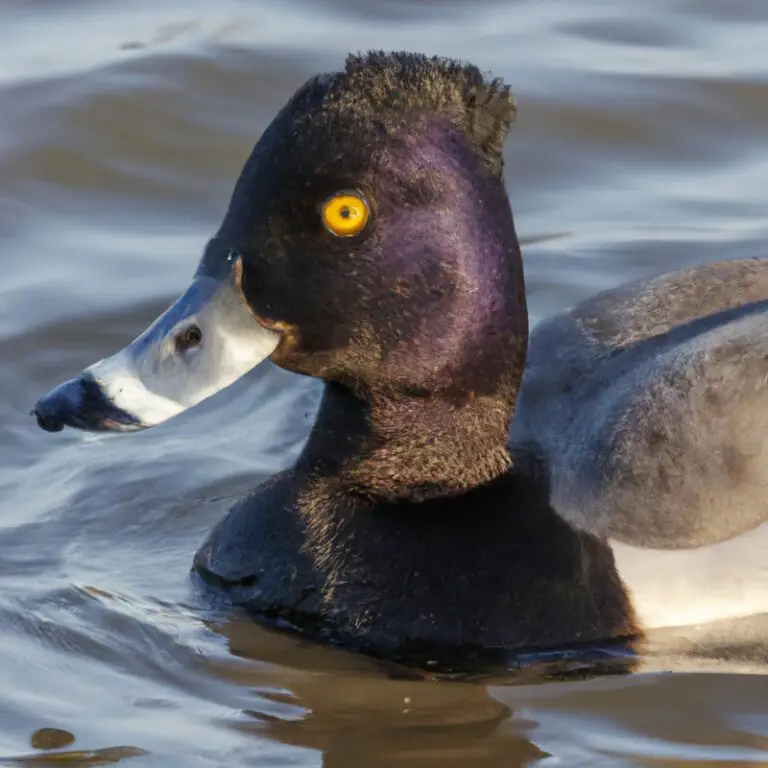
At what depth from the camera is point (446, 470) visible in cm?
498

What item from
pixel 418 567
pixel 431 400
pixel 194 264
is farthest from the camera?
pixel 194 264

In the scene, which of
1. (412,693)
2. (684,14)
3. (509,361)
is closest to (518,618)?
(412,693)

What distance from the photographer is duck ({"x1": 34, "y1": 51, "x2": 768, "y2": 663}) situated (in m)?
4.58

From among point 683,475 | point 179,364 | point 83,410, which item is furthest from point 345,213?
point 683,475

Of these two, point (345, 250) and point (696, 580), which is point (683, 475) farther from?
point (345, 250)

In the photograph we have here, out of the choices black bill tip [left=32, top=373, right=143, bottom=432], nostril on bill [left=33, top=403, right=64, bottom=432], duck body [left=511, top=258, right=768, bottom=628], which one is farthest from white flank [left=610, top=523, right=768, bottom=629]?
nostril on bill [left=33, top=403, right=64, bottom=432]

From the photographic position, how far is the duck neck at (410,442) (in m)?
4.89

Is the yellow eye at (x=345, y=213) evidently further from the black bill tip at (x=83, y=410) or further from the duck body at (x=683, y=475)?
the duck body at (x=683, y=475)

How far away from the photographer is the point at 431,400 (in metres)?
4.87

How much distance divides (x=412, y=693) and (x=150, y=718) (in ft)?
2.01

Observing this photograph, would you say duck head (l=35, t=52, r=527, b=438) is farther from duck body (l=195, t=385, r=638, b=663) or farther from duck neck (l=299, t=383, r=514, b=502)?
duck body (l=195, t=385, r=638, b=663)

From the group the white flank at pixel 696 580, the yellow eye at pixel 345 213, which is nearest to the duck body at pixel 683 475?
the white flank at pixel 696 580

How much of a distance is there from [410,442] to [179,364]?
0.64m

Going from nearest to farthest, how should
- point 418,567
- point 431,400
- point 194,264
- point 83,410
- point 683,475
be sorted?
point 83,410
point 683,475
point 418,567
point 431,400
point 194,264
